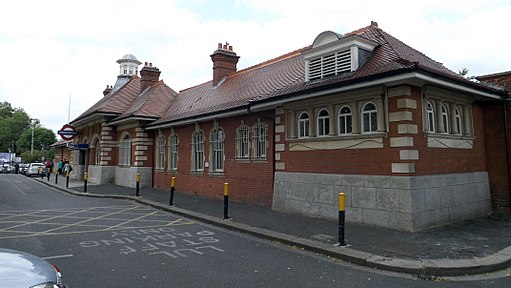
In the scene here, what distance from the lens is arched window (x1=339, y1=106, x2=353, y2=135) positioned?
10102mm

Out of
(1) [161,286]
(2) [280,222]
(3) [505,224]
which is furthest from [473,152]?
(1) [161,286]

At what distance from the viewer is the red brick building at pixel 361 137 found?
8.77 metres

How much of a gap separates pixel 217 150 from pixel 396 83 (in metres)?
9.33

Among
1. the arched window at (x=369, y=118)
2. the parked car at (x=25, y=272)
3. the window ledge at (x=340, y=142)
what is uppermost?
the arched window at (x=369, y=118)

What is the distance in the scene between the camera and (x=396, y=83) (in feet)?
28.7

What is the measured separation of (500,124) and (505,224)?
3.58 metres

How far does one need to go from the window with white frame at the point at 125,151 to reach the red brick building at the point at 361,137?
25.7ft

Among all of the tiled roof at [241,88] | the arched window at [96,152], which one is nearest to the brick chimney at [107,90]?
the arched window at [96,152]

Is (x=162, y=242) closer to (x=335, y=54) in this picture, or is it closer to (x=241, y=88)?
(x=335, y=54)

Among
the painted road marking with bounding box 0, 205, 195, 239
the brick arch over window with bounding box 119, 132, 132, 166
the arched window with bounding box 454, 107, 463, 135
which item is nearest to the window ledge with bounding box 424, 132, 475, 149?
the arched window with bounding box 454, 107, 463, 135

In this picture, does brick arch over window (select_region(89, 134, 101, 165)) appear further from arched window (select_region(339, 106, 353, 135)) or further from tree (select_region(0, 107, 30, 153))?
tree (select_region(0, 107, 30, 153))

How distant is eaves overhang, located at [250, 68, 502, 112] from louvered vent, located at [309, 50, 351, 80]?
1215mm

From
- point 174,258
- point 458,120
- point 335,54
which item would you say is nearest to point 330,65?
point 335,54

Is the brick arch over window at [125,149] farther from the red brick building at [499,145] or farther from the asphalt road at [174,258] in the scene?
the red brick building at [499,145]
